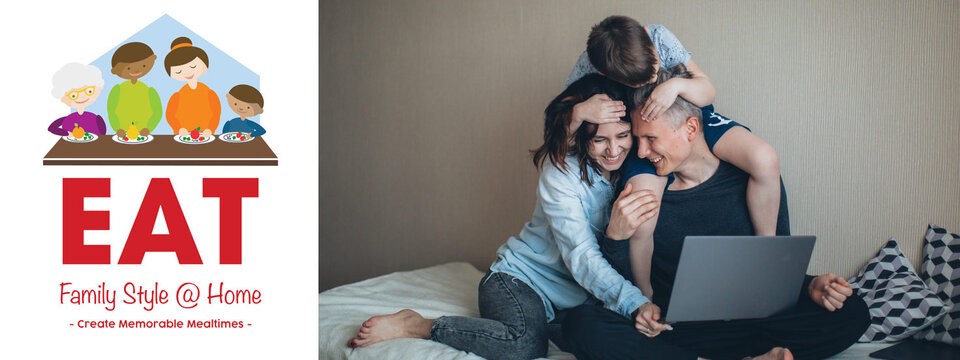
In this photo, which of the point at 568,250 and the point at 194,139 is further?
the point at 568,250

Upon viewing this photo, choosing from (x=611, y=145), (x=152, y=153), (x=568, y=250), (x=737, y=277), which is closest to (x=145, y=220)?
(x=152, y=153)

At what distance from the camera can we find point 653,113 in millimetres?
1590

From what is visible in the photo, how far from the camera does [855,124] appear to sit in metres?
1.88

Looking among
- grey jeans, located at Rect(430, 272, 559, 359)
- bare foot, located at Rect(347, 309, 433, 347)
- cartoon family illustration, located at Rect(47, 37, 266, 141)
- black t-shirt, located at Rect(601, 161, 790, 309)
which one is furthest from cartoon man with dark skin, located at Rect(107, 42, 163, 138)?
black t-shirt, located at Rect(601, 161, 790, 309)

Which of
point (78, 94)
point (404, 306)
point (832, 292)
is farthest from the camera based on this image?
point (404, 306)

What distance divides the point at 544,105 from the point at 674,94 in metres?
0.89

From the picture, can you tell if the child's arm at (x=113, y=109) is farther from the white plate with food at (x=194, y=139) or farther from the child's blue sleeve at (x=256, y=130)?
the child's blue sleeve at (x=256, y=130)

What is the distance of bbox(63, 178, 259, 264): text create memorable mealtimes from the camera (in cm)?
125

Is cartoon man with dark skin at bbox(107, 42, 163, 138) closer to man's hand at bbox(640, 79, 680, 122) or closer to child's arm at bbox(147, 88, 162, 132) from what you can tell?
child's arm at bbox(147, 88, 162, 132)

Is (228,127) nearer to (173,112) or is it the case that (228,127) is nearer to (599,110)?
(173,112)

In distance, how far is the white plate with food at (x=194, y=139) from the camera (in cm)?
126

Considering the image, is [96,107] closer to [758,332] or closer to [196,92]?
[196,92]

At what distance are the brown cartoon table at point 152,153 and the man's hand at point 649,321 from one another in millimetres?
962

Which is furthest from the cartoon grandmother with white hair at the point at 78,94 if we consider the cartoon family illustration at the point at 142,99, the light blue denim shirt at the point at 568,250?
the light blue denim shirt at the point at 568,250
